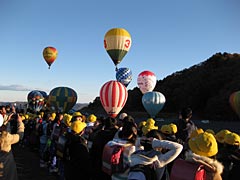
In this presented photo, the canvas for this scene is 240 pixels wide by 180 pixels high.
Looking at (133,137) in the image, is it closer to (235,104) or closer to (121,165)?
(121,165)

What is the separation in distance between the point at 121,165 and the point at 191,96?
36820 millimetres

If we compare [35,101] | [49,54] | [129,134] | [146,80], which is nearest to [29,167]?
[129,134]

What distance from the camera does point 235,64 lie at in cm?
3978

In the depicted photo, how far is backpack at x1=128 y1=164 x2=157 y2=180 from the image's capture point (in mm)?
3023

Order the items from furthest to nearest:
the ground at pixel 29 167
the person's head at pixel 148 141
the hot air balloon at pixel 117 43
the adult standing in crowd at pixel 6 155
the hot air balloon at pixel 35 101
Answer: the hot air balloon at pixel 35 101 < the hot air balloon at pixel 117 43 < the ground at pixel 29 167 < the adult standing in crowd at pixel 6 155 < the person's head at pixel 148 141

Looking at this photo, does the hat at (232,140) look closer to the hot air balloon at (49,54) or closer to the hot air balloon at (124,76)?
the hot air balloon at (124,76)

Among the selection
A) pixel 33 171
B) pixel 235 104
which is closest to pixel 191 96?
pixel 235 104

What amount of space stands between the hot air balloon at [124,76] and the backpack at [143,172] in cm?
2331

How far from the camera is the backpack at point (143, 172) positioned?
9.92ft

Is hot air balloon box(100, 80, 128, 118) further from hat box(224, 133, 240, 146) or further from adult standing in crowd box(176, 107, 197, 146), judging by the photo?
hat box(224, 133, 240, 146)

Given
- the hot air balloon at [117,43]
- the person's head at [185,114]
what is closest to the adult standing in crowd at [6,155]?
the person's head at [185,114]

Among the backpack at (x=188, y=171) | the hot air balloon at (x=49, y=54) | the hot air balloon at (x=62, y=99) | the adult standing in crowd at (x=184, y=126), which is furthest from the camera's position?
the hot air balloon at (x=49, y=54)

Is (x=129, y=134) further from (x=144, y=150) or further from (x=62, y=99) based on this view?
(x=62, y=99)

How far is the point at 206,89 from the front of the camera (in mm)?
39469
